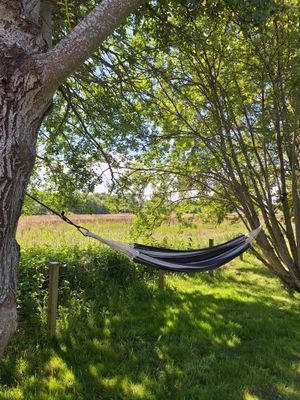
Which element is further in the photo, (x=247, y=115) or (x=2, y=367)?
(x=247, y=115)

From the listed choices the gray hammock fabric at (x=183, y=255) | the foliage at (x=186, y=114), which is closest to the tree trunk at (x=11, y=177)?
the gray hammock fabric at (x=183, y=255)

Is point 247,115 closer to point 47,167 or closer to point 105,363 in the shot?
point 47,167

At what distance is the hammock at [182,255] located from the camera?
279 cm

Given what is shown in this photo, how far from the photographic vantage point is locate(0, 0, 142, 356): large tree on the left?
129cm

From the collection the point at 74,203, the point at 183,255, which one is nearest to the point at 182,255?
the point at 183,255

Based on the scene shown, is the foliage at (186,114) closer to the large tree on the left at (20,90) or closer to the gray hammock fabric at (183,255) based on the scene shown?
the gray hammock fabric at (183,255)

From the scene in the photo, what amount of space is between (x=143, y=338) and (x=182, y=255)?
0.78 m

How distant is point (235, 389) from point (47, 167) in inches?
117

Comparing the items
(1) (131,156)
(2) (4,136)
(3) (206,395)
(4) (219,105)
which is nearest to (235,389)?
(3) (206,395)

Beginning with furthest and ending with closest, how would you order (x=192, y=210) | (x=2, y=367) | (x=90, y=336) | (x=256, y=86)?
(x=192, y=210)
(x=256, y=86)
(x=90, y=336)
(x=2, y=367)

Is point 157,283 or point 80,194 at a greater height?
point 80,194

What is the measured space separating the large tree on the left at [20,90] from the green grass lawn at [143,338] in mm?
1358

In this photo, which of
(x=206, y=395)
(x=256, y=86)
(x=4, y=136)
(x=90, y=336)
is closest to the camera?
Answer: (x=4, y=136)

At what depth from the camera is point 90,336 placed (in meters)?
3.19
